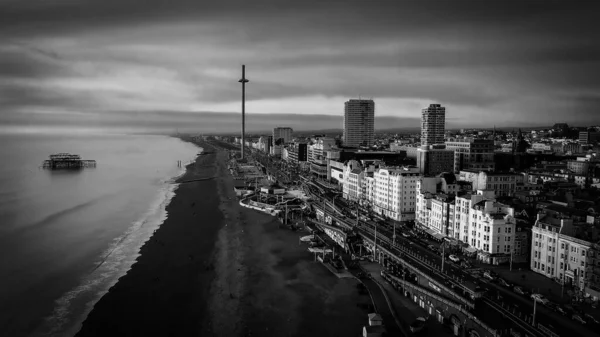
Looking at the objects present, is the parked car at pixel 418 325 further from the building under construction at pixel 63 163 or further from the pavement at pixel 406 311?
the building under construction at pixel 63 163

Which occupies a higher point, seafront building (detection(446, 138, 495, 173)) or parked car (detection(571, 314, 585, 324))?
seafront building (detection(446, 138, 495, 173))

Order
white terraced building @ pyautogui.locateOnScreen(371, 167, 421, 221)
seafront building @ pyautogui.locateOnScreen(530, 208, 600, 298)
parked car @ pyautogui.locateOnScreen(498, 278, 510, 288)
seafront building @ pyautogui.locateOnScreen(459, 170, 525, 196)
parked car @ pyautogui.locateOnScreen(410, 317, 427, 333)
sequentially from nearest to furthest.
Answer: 1. parked car @ pyautogui.locateOnScreen(410, 317, 427, 333)
2. seafront building @ pyautogui.locateOnScreen(530, 208, 600, 298)
3. parked car @ pyautogui.locateOnScreen(498, 278, 510, 288)
4. white terraced building @ pyautogui.locateOnScreen(371, 167, 421, 221)
5. seafront building @ pyautogui.locateOnScreen(459, 170, 525, 196)

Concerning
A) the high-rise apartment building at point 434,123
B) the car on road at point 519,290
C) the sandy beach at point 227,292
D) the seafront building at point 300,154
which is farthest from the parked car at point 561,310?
the high-rise apartment building at point 434,123

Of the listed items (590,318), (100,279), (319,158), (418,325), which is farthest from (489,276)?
(319,158)

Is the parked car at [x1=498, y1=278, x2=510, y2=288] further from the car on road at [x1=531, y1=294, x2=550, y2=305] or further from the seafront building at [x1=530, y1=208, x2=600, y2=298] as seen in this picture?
the seafront building at [x1=530, y1=208, x2=600, y2=298]

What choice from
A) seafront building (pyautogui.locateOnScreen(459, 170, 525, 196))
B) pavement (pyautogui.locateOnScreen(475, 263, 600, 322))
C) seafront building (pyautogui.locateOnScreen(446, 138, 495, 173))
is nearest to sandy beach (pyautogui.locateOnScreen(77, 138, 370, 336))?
pavement (pyautogui.locateOnScreen(475, 263, 600, 322))

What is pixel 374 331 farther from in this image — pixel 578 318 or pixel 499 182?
pixel 499 182

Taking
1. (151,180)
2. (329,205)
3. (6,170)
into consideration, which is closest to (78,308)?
(329,205)

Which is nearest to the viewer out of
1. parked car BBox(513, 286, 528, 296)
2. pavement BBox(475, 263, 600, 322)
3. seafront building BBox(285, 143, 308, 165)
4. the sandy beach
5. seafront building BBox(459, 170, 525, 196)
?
the sandy beach
